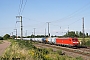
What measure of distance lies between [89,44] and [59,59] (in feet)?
143

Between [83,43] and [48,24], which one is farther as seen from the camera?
[48,24]

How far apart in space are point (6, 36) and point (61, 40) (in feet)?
451

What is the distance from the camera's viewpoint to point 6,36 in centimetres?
18612

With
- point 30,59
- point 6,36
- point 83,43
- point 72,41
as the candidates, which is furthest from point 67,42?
point 6,36

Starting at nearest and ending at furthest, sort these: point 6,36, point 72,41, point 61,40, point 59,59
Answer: point 59,59, point 72,41, point 61,40, point 6,36

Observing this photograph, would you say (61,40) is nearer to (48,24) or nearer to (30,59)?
(48,24)

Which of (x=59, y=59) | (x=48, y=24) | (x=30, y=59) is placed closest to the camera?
(x=30, y=59)

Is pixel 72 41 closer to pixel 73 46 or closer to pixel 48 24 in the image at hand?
pixel 73 46

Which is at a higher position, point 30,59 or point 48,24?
point 48,24

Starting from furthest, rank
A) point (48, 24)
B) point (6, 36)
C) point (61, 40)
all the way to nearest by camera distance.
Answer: point (6, 36), point (48, 24), point (61, 40)

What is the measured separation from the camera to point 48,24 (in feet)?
291

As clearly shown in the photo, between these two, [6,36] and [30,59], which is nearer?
[30,59]

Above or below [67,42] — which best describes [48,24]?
above

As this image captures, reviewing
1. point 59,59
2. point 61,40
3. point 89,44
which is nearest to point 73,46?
point 61,40
